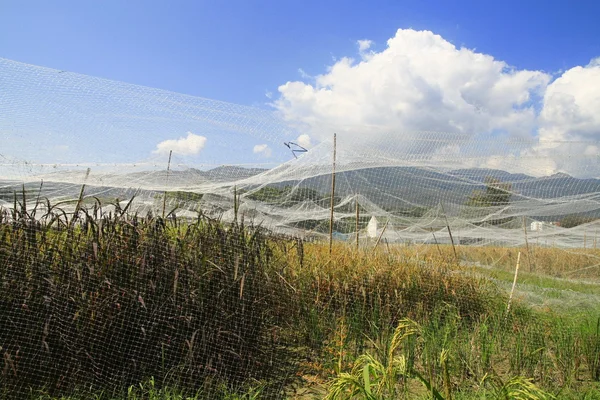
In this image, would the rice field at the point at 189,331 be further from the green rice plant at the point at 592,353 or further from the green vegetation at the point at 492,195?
the green vegetation at the point at 492,195

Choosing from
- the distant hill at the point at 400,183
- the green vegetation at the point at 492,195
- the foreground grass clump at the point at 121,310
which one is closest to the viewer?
the foreground grass clump at the point at 121,310

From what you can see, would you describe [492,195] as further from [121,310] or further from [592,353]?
[121,310]

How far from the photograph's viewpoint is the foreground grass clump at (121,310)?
7.81 ft

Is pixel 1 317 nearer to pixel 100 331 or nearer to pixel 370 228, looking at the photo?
pixel 100 331

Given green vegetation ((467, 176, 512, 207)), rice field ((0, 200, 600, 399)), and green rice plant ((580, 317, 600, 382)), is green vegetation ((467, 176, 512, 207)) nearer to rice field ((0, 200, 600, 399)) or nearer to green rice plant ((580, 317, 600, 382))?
rice field ((0, 200, 600, 399))

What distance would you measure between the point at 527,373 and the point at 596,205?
4597 mm

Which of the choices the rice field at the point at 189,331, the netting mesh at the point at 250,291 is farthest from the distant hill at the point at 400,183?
the rice field at the point at 189,331

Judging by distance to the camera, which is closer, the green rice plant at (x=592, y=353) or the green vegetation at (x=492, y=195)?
the green rice plant at (x=592, y=353)

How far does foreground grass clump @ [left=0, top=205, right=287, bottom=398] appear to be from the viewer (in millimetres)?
2381

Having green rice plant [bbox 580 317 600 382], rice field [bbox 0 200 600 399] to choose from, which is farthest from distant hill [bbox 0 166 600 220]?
green rice plant [bbox 580 317 600 382]

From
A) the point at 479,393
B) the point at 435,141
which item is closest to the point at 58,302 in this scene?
the point at 479,393

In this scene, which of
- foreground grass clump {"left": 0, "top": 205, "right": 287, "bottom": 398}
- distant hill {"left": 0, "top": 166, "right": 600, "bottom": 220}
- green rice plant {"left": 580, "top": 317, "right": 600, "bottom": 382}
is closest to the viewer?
foreground grass clump {"left": 0, "top": 205, "right": 287, "bottom": 398}

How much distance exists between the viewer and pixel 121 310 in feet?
8.18

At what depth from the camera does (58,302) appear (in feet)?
7.94
